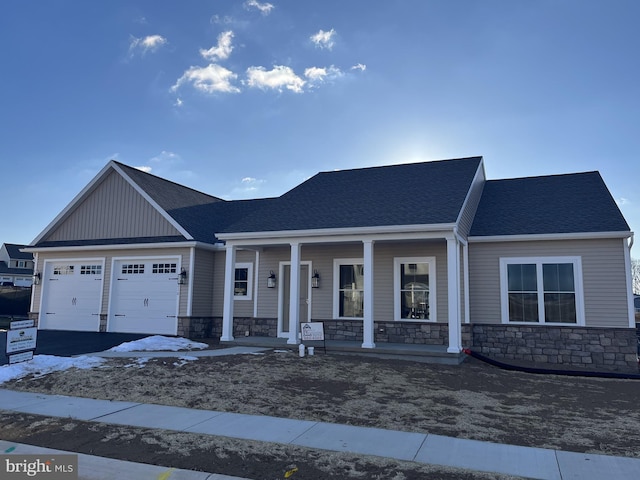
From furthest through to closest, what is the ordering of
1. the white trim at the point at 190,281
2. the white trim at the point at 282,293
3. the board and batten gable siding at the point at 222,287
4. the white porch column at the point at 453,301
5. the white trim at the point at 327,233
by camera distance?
the board and batten gable siding at the point at 222,287 < the white trim at the point at 190,281 < the white trim at the point at 282,293 < the white trim at the point at 327,233 < the white porch column at the point at 453,301

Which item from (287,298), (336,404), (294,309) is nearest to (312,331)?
(294,309)

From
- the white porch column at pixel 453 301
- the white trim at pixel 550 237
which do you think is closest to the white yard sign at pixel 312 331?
the white porch column at pixel 453 301

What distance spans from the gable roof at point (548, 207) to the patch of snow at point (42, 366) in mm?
10233

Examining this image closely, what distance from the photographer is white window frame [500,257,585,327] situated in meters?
11.2

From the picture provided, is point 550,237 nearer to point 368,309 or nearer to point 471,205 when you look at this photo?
point 471,205

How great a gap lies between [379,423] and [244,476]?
2199mm

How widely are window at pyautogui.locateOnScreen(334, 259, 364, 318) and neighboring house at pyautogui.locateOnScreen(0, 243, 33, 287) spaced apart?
42495 millimetres

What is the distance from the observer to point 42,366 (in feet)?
29.9

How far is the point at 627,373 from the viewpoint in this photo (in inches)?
399

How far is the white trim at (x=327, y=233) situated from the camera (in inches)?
418

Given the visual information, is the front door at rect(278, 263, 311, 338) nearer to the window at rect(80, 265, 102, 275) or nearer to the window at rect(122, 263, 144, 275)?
the window at rect(122, 263, 144, 275)

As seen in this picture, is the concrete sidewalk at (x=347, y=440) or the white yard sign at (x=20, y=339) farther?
the white yard sign at (x=20, y=339)

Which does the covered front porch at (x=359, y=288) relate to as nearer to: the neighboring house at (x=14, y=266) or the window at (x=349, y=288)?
the window at (x=349, y=288)

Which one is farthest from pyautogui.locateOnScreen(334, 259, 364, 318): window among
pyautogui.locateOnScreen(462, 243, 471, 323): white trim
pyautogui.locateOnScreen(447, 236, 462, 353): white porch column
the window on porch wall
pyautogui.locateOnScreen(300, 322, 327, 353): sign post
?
pyautogui.locateOnScreen(447, 236, 462, 353): white porch column
